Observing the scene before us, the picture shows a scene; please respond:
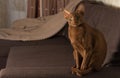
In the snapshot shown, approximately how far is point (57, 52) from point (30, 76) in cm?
92

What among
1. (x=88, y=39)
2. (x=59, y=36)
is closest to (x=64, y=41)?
(x=59, y=36)

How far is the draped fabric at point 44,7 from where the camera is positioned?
3985 millimetres

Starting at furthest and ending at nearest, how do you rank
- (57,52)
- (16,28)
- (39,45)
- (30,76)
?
(16,28) → (39,45) → (57,52) → (30,76)

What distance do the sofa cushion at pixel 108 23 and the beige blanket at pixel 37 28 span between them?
16.5 inches

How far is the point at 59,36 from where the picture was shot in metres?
3.20

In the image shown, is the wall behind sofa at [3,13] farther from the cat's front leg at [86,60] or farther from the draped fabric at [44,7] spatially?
the cat's front leg at [86,60]

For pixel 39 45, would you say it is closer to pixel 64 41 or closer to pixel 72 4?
pixel 64 41

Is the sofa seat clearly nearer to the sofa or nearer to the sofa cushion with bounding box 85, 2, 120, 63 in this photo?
the sofa

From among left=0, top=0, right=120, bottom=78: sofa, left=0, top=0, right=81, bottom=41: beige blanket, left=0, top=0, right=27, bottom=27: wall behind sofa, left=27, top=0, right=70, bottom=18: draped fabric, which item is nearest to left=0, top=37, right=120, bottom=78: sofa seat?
left=0, top=0, right=120, bottom=78: sofa

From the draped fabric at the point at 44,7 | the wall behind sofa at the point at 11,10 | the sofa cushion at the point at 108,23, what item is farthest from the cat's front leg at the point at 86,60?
the wall behind sofa at the point at 11,10

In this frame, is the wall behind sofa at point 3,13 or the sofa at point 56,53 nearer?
the sofa at point 56,53

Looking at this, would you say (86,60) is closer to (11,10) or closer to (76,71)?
(76,71)

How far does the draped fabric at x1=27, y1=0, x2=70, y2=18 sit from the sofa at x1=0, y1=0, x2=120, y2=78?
0.88 meters

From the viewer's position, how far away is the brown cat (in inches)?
65.7
